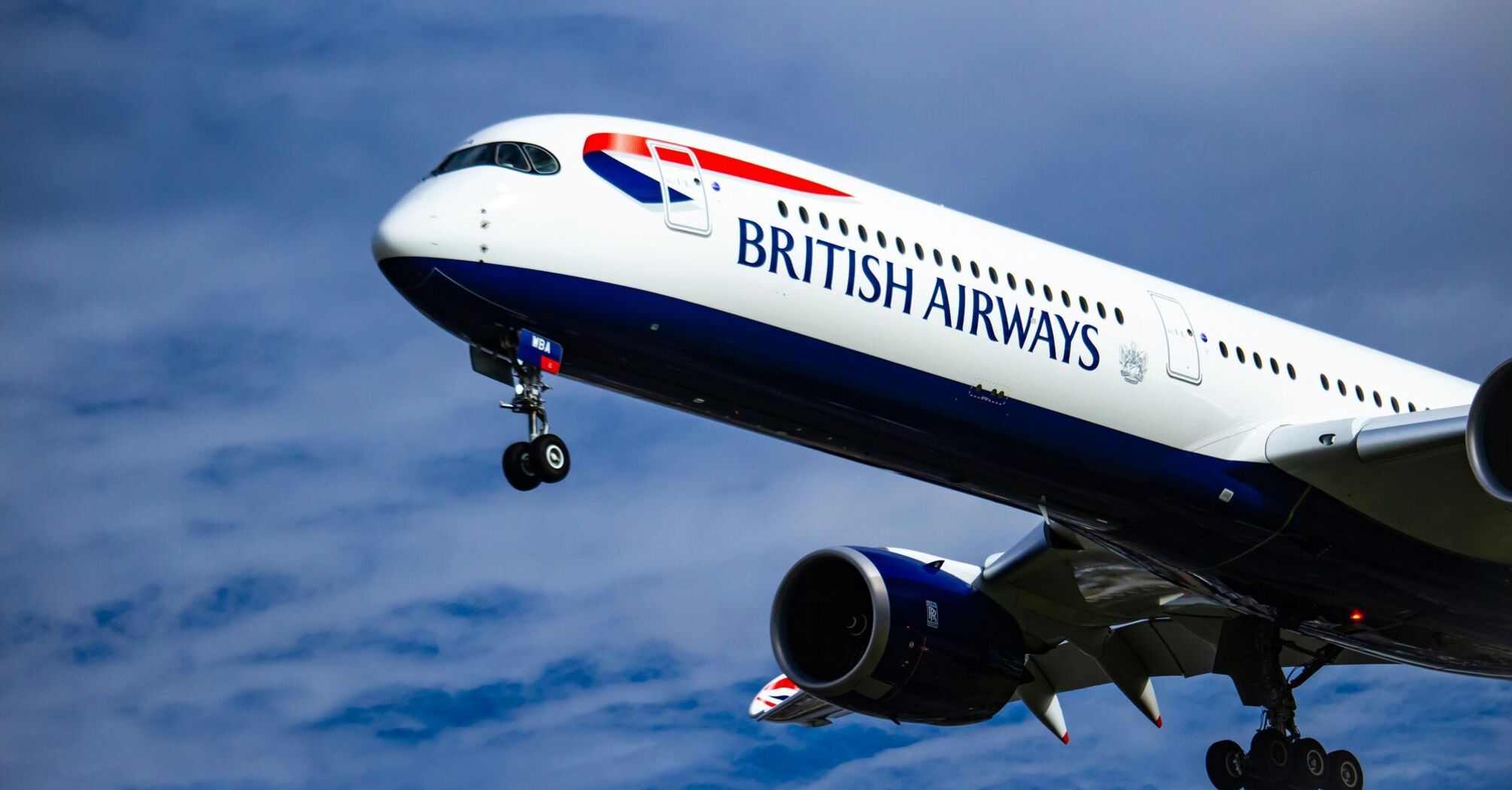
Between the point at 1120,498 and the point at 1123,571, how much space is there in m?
3.16

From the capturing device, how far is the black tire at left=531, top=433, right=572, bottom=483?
1739 cm

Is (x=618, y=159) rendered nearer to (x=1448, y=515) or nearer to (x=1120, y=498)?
(x=1120, y=498)

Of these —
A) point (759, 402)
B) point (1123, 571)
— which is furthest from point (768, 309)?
point (1123, 571)

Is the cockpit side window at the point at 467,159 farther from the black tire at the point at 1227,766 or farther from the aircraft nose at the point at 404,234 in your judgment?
the black tire at the point at 1227,766

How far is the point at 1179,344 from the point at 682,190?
6.21 m

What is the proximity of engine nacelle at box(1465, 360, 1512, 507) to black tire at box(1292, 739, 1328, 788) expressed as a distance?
6018 millimetres

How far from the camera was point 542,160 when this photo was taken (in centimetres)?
1816

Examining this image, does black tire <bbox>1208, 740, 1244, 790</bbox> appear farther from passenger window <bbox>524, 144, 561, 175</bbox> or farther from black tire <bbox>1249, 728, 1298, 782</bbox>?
passenger window <bbox>524, 144, 561, 175</bbox>

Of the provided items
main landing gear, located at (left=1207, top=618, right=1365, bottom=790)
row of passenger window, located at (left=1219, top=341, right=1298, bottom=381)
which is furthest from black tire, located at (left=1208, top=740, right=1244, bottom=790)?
row of passenger window, located at (left=1219, top=341, right=1298, bottom=381)

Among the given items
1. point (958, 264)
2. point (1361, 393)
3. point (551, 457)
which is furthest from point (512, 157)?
point (1361, 393)

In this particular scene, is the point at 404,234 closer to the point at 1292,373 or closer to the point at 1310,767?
the point at 1292,373

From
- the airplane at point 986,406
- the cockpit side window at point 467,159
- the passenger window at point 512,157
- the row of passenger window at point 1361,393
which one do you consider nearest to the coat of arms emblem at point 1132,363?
the airplane at point 986,406

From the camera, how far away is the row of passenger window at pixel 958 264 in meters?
19.0

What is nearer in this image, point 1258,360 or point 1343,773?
point 1258,360
